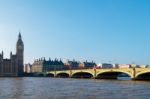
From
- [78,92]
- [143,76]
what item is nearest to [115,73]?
[143,76]

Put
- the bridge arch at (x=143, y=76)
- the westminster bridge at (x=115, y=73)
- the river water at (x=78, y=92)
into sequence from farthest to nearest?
the bridge arch at (x=143, y=76) → the westminster bridge at (x=115, y=73) → the river water at (x=78, y=92)

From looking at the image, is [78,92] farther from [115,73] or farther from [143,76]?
[115,73]

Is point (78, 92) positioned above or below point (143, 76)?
below

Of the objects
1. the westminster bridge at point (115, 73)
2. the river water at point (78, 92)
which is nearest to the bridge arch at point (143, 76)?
the westminster bridge at point (115, 73)

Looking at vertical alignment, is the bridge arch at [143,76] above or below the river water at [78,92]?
above

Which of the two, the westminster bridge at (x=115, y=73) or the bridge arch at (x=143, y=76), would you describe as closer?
the westminster bridge at (x=115, y=73)

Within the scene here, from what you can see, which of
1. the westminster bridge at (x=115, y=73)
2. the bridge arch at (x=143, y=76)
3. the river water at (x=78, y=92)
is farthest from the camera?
the bridge arch at (x=143, y=76)

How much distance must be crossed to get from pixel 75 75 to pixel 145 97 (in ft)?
379

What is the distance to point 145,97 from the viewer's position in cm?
4716

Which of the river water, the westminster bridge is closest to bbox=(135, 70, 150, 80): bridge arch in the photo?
the westminster bridge

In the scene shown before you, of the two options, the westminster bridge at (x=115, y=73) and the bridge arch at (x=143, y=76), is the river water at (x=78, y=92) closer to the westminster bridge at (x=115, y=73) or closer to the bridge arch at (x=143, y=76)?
the westminster bridge at (x=115, y=73)

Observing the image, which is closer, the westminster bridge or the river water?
the river water

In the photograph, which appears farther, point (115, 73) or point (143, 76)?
point (115, 73)

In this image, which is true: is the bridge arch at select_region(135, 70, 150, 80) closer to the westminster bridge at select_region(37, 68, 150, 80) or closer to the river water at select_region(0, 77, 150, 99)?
the westminster bridge at select_region(37, 68, 150, 80)
